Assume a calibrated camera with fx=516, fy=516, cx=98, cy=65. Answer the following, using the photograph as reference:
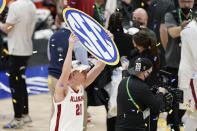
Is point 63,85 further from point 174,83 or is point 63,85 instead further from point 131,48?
point 174,83

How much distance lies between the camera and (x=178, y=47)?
823 cm

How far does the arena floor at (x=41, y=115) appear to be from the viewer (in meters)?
8.62

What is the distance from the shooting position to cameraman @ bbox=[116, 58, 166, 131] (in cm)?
609

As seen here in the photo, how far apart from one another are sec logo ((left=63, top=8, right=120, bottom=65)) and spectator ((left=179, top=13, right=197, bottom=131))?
2549mm

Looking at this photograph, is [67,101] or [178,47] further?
[178,47]

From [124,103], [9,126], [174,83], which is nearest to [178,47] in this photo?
[174,83]

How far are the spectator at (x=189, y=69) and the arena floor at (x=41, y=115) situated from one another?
0.92 metres

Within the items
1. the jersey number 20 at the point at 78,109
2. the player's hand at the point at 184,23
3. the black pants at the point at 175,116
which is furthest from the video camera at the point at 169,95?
the jersey number 20 at the point at 78,109

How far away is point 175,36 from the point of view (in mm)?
8047

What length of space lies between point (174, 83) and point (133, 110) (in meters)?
2.20

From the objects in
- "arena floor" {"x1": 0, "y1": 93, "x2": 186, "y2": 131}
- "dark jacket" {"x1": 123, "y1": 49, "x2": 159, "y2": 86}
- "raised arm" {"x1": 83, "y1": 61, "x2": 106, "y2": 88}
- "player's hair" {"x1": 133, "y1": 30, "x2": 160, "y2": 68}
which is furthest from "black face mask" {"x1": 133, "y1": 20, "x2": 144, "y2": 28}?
"raised arm" {"x1": 83, "y1": 61, "x2": 106, "y2": 88}

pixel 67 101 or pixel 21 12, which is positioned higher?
pixel 21 12

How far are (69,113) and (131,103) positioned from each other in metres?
1.01

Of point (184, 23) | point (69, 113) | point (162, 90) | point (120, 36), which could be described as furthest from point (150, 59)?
point (69, 113)
